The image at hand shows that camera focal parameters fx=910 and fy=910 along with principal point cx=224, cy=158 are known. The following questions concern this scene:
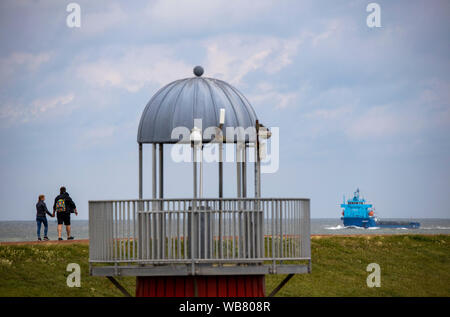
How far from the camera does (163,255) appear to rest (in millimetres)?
20641

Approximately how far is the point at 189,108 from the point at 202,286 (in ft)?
13.8

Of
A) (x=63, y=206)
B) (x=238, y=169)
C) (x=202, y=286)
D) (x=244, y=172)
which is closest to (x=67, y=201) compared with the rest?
(x=63, y=206)

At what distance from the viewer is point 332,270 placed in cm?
3581

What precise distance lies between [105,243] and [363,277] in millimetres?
16491

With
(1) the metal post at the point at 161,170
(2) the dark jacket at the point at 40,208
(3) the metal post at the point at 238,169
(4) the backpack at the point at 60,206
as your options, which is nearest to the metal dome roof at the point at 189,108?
(1) the metal post at the point at 161,170

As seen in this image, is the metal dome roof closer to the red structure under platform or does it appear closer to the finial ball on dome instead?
the finial ball on dome

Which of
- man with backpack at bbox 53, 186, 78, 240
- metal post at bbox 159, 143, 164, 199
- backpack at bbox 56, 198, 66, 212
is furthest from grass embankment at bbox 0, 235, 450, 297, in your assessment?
metal post at bbox 159, 143, 164, 199

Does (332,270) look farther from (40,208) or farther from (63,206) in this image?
(40,208)

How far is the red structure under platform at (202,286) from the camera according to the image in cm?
2103

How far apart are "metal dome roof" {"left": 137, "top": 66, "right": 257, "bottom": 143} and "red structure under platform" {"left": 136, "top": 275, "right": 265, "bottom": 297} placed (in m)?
3.32

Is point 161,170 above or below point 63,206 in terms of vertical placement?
above

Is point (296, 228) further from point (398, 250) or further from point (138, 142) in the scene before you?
point (398, 250)

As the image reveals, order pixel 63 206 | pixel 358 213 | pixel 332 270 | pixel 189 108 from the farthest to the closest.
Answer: pixel 358 213 → pixel 332 270 → pixel 63 206 → pixel 189 108
